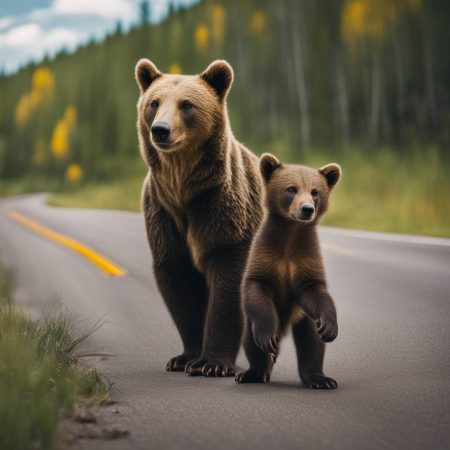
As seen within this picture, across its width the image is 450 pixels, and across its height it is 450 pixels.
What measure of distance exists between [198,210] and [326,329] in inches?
56.5

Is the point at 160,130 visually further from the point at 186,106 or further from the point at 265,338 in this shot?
the point at 265,338

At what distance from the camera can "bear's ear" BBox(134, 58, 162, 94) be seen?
5.67 metres

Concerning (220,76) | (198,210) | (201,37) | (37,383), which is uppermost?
(201,37)

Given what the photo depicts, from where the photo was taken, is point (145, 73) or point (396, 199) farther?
point (396, 199)

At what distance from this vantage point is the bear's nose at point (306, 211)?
15.5 feet

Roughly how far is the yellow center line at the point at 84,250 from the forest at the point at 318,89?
636cm

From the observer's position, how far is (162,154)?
5340 mm

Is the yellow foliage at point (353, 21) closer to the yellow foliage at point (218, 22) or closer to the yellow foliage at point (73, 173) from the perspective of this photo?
the yellow foliage at point (218, 22)

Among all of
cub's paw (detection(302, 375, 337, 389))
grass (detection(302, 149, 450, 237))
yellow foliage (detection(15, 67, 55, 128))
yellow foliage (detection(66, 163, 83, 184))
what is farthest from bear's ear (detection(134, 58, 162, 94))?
yellow foliage (detection(15, 67, 55, 128))

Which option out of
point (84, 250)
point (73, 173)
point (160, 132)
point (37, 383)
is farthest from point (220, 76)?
point (73, 173)

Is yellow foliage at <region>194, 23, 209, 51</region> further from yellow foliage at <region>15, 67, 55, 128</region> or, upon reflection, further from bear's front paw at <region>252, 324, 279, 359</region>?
bear's front paw at <region>252, 324, 279, 359</region>

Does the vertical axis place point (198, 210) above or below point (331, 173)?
below

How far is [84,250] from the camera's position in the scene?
551 inches

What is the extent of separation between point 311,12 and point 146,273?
41.7 meters
